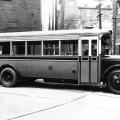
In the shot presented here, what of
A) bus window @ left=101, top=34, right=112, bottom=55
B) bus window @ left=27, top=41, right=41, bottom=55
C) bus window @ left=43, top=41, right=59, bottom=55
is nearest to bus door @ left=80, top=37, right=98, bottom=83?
bus window @ left=101, top=34, right=112, bottom=55

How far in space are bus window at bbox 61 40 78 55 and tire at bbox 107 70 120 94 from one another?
1.52m

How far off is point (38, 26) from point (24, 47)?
61.4ft

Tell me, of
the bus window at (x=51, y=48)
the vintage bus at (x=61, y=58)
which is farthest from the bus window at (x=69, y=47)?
the bus window at (x=51, y=48)

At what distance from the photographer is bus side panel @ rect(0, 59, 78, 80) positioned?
A: 1079 centimetres

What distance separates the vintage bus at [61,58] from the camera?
10320 millimetres

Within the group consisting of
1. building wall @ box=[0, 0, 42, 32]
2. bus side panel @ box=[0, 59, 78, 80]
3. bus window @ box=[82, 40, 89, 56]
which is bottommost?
bus side panel @ box=[0, 59, 78, 80]

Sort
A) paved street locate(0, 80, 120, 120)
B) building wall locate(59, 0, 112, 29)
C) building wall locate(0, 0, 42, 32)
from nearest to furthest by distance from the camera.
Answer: paved street locate(0, 80, 120, 120), building wall locate(0, 0, 42, 32), building wall locate(59, 0, 112, 29)

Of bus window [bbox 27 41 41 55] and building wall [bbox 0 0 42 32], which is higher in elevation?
building wall [bbox 0 0 42 32]

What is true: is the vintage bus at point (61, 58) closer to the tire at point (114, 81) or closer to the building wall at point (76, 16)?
the tire at point (114, 81)

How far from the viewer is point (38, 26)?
98.6 feet

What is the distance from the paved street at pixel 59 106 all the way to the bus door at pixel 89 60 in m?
0.57

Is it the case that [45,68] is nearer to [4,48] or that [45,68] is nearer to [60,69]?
[60,69]

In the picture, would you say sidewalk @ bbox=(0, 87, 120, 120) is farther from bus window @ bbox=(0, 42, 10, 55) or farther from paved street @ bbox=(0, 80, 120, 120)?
bus window @ bbox=(0, 42, 10, 55)

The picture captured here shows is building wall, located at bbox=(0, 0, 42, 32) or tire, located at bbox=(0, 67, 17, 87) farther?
building wall, located at bbox=(0, 0, 42, 32)
